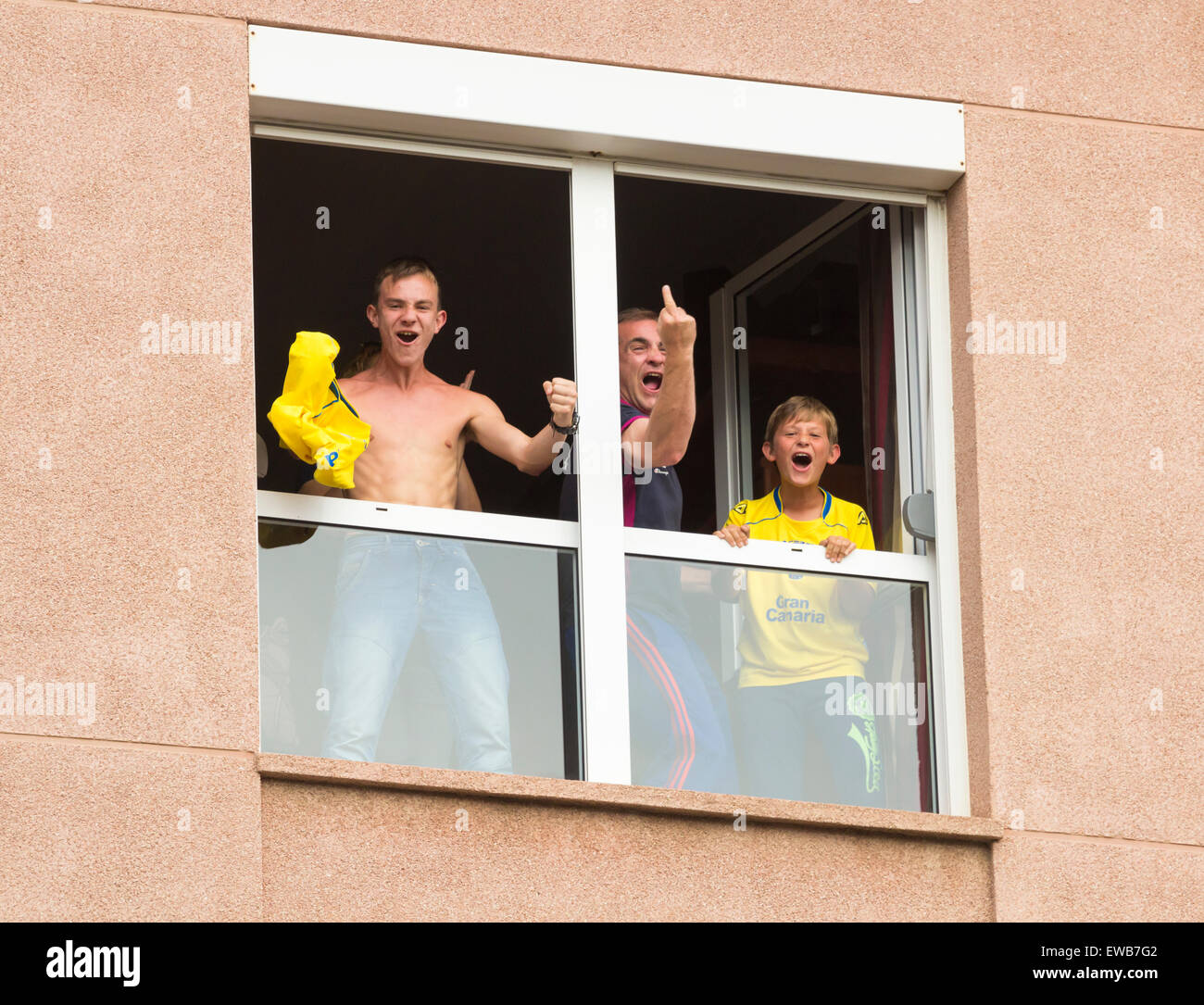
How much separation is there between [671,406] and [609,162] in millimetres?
834

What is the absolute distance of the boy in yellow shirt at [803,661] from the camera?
295 inches

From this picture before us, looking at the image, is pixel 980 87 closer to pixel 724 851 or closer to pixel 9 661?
pixel 724 851

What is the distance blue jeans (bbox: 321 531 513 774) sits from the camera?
279 inches

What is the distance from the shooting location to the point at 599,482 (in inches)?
295

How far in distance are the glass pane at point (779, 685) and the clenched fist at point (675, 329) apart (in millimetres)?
674

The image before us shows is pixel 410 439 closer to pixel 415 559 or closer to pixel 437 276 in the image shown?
pixel 415 559

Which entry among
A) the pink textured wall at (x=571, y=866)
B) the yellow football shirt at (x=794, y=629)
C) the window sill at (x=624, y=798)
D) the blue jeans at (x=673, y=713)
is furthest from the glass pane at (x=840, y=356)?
the pink textured wall at (x=571, y=866)

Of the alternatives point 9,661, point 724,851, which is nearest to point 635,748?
point 724,851

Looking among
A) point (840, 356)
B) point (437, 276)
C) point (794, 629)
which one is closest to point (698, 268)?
point (840, 356)

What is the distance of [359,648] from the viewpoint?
23.4 ft

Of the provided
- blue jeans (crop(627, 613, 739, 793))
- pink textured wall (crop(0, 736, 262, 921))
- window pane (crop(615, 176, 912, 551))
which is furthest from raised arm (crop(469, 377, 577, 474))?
pink textured wall (crop(0, 736, 262, 921))

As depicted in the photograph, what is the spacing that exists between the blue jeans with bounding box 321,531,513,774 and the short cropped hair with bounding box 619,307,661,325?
3.27 feet

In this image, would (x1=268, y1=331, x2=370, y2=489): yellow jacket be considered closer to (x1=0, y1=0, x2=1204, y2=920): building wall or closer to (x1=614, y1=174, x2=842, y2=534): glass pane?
(x1=0, y1=0, x2=1204, y2=920): building wall
